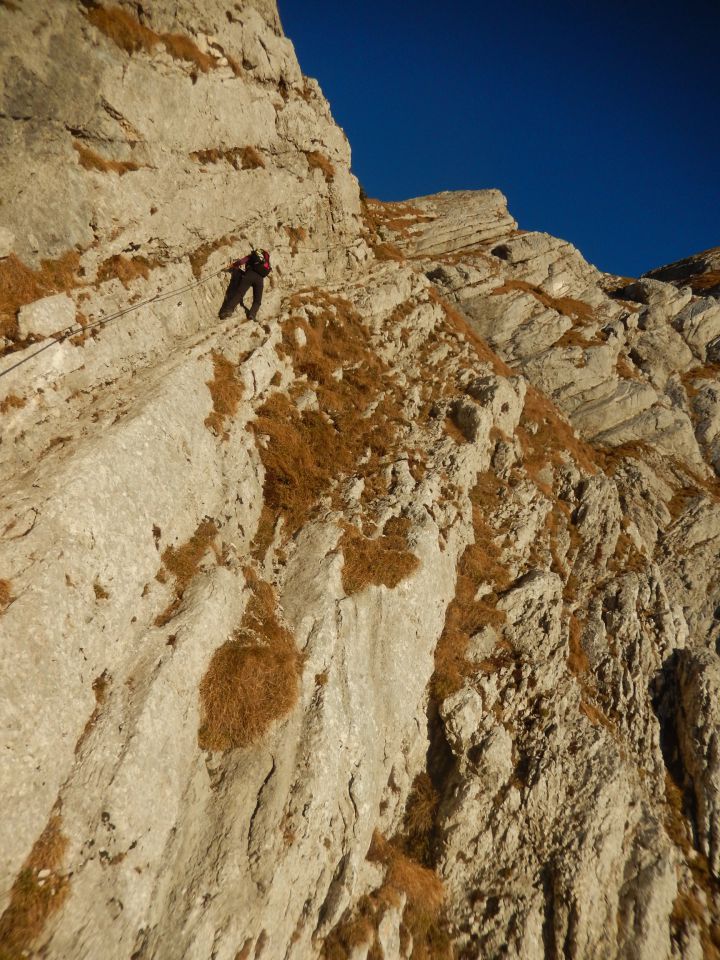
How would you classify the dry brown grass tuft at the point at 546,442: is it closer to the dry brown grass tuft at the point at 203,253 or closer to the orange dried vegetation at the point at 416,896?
the orange dried vegetation at the point at 416,896

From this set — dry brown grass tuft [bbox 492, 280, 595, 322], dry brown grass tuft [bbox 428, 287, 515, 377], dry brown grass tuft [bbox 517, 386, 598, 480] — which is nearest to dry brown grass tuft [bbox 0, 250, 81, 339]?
dry brown grass tuft [bbox 428, 287, 515, 377]

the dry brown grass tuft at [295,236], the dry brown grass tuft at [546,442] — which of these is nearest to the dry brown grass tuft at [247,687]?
the dry brown grass tuft at [546,442]

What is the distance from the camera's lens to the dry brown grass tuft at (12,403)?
15.1 m

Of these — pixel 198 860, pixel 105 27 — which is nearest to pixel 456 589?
pixel 198 860

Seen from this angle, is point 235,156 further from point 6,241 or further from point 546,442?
point 546,442

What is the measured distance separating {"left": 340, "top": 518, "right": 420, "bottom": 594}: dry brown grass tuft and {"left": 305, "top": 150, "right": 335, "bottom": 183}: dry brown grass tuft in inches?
1093

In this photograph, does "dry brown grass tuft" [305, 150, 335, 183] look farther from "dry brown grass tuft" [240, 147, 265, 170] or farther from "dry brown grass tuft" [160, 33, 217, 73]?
"dry brown grass tuft" [160, 33, 217, 73]

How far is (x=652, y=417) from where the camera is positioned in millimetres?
44312

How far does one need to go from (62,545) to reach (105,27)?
2432cm

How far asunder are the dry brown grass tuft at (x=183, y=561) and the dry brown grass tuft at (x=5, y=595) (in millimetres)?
4339

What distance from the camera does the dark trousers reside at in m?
25.0

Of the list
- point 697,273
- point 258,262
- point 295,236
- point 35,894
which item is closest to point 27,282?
point 258,262

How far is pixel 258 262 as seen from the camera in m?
24.6

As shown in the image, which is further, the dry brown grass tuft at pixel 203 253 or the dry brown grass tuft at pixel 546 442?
the dry brown grass tuft at pixel 546 442
